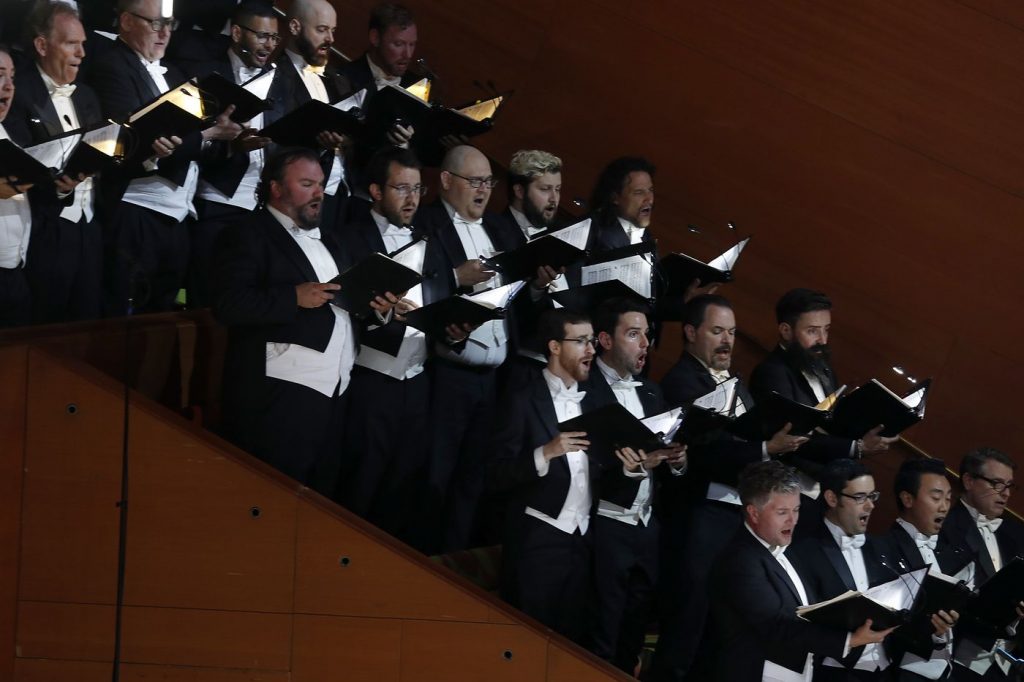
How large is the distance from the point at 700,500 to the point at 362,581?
1.29 metres

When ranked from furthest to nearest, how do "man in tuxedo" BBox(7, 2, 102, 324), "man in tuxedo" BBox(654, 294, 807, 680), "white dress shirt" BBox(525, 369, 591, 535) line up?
"man in tuxedo" BBox(654, 294, 807, 680) < "white dress shirt" BBox(525, 369, 591, 535) < "man in tuxedo" BBox(7, 2, 102, 324)

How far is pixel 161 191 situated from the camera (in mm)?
4891

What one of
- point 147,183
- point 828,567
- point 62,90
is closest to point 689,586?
point 828,567

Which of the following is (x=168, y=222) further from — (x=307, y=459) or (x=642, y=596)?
(x=642, y=596)

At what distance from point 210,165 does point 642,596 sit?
79.0 inches

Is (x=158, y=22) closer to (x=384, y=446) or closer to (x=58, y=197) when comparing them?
(x=58, y=197)

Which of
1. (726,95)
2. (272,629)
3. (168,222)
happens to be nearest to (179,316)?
(168,222)

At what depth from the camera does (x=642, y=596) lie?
4883 millimetres

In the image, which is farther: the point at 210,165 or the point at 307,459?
the point at 210,165

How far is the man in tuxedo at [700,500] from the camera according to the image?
16.3ft

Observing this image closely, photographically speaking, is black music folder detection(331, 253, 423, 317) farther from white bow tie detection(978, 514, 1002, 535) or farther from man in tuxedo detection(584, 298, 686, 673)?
white bow tie detection(978, 514, 1002, 535)

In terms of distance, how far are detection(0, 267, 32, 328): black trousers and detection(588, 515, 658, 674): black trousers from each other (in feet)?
5.93

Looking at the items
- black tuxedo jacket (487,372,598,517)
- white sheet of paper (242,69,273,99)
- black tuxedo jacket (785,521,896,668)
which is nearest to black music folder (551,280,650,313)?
black tuxedo jacket (487,372,598,517)

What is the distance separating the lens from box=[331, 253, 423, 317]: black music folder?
4.27m
